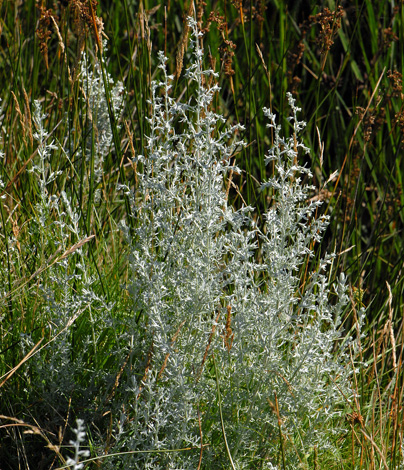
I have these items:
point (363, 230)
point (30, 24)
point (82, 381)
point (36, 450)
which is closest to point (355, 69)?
point (363, 230)

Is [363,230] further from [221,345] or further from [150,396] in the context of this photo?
[150,396]

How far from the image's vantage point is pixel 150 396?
1.68m

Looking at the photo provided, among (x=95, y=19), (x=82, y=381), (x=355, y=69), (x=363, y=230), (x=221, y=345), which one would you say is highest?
(x=95, y=19)

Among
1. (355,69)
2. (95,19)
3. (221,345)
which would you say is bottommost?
(221,345)

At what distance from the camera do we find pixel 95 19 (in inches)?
80.7

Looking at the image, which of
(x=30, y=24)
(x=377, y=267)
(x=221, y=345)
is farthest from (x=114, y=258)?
(x=30, y=24)

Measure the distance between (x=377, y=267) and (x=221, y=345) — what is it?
1.60 meters

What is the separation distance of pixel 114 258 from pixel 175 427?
100 cm

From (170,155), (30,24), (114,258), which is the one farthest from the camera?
(30,24)

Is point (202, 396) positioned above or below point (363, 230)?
above

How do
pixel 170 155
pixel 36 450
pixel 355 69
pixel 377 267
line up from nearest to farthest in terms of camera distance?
pixel 170 155 < pixel 36 450 < pixel 377 267 < pixel 355 69

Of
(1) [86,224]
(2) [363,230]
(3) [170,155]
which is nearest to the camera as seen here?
(3) [170,155]

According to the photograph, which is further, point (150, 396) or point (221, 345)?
point (221, 345)

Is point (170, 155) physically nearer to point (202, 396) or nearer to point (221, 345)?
point (221, 345)
